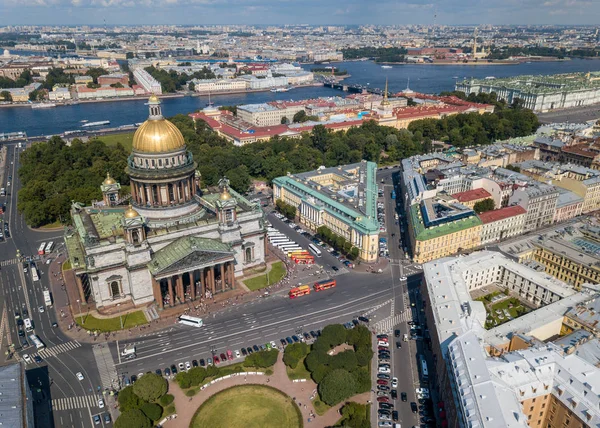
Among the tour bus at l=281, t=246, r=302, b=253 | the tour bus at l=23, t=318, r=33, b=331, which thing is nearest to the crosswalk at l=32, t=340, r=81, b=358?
the tour bus at l=23, t=318, r=33, b=331

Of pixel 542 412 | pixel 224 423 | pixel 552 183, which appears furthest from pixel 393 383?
pixel 552 183

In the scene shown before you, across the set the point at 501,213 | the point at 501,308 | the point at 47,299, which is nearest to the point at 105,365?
the point at 47,299

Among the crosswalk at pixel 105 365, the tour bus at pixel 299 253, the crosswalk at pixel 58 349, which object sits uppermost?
the tour bus at pixel 299 253

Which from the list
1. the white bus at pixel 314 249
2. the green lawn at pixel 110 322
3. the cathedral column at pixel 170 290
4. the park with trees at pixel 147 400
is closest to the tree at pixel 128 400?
the park with trees at pixel 147 400

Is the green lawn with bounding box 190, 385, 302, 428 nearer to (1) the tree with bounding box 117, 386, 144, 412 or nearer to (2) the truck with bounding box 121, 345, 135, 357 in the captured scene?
(1) the tree with bounding box 117, 386, 144, 412

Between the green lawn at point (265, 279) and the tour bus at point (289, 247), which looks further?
the tour bus at point (289, 247)

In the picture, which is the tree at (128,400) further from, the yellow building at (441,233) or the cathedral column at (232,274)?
the yellow building at (441,233)
